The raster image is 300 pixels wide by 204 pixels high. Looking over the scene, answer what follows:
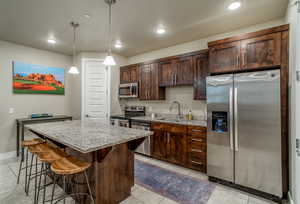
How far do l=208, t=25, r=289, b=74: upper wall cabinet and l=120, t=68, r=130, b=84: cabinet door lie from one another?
2.60m

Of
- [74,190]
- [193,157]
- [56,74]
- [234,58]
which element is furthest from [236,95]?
[56,74]

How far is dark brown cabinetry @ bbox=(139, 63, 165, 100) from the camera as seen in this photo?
3895mm

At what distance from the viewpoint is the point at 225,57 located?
8.27 ft

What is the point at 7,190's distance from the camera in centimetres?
229

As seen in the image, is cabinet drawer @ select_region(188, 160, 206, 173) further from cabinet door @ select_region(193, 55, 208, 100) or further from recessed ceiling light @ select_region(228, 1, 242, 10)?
recessed ceiling light @ select_region(228, 1, 242, 10)

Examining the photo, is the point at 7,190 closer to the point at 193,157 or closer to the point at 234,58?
the point at 193,157

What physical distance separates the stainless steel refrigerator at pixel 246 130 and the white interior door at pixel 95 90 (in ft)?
9.92

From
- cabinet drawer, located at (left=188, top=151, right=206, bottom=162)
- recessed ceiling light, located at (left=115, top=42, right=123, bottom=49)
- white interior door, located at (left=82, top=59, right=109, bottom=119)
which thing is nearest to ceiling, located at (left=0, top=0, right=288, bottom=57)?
recessed ceiling light, located at (left=115, top=42, right=123, bottom=49)

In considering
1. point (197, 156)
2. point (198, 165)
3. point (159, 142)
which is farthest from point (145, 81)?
point (198, 165)

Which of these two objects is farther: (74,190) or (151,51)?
(151,51)

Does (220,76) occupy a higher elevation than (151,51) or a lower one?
lower

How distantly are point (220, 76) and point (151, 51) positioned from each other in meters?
2.54

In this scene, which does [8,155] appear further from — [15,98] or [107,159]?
[107,159]

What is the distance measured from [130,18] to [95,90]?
2.48 meters
